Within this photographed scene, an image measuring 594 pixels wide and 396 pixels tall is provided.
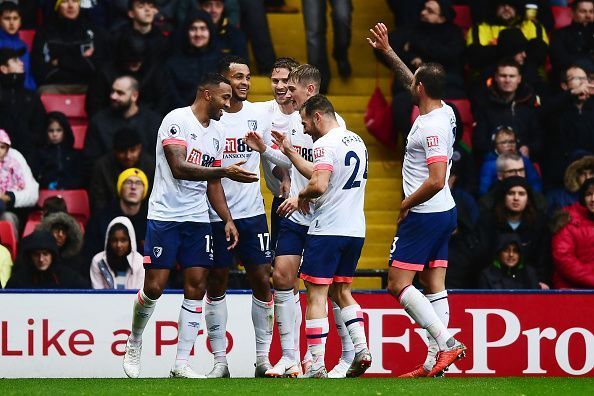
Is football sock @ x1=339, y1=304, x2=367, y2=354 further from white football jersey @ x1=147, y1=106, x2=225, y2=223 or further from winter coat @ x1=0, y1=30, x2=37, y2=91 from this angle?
winter coat @ x1=0, y1=30, x2=37, y2=91

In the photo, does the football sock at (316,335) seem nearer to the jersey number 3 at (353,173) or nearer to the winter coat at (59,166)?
the jersey number 3 at (353,173)

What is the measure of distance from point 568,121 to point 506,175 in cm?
142

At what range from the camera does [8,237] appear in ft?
48.6

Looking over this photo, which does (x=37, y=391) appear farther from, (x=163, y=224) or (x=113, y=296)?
(x=113, y=296)

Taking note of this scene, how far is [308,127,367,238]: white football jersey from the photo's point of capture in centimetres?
1166

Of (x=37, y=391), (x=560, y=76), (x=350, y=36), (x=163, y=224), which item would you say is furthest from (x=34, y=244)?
(x=560, y=76)

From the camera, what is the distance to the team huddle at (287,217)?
11.8 metres

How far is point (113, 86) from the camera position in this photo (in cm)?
1645

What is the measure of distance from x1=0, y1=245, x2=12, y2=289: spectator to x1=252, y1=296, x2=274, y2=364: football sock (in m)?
2.79

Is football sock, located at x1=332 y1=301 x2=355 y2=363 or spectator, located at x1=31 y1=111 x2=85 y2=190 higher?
spectator, located at x1=31 y1=111 x2=85 y2=190

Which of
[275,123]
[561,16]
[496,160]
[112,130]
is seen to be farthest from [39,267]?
[561,16]

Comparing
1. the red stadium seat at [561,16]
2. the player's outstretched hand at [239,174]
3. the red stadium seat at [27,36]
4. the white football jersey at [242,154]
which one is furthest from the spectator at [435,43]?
the player's outstretched hand at [239,174]

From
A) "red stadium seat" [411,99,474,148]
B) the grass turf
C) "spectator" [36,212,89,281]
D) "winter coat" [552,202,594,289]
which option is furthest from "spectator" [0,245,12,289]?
"red stadium seat" [411,99,474,148]

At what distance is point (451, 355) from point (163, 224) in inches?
95.9
